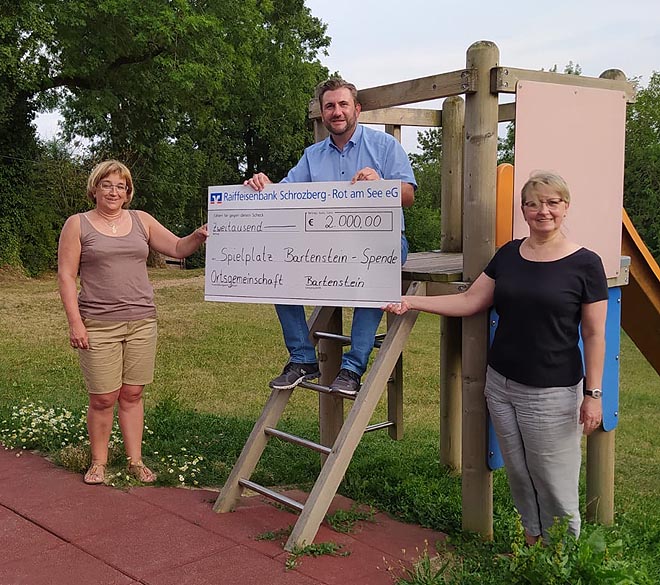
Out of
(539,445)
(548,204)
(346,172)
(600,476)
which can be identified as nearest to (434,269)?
(346,172)

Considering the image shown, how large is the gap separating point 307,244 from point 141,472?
1.80 metres

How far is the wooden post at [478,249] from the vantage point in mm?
3854

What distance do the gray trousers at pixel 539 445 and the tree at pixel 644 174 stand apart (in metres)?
22.9

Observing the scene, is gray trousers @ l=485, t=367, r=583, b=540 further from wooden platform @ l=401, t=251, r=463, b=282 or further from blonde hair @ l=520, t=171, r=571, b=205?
blonde hair @ l=520, t=171, r=571, b=205

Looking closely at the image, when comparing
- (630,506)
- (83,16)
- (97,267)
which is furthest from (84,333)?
(83,16)

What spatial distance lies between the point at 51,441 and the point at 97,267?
160cm

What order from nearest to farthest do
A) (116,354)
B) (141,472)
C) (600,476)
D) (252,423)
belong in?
(600,476), (116,354), (141,472), (252,423)

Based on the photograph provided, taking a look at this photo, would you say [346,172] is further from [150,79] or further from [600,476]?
[150,79]

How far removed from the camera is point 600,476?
450 centimetres

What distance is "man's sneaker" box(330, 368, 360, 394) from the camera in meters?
4.07

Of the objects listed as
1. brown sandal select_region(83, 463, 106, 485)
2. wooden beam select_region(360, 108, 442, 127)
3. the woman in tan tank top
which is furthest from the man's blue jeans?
wooden beam select_region(360, 108, 442, 127)

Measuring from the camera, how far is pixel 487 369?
3.86 m

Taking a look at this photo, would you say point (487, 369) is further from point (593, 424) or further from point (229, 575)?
point (229, 575)

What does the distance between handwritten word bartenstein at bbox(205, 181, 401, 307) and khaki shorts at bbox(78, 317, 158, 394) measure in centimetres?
58
